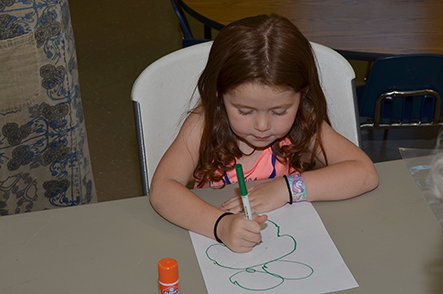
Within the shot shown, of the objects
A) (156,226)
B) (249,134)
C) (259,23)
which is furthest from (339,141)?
(156,226)

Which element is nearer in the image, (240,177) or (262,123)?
(240,177)

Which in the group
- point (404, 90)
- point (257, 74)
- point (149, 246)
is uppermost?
point (257, 74)

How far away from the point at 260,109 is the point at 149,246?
372 mm

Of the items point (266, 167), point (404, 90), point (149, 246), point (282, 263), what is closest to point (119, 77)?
point (404, 90)

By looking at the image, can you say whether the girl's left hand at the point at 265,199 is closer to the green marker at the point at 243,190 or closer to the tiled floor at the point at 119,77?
the green marker at the point at 243,190

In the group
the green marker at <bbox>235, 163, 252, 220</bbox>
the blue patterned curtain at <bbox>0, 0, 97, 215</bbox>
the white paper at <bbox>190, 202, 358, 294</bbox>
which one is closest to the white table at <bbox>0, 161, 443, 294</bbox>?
the white paper at <bbox>190, 202, 358, 294</bbox>

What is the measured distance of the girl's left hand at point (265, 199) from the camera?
3.44 ft

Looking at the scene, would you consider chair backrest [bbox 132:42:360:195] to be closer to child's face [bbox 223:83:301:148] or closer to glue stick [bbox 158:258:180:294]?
child's face [bbox 223:83:301:148]

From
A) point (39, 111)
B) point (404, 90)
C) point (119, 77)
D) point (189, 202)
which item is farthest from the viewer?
point (119, 77)

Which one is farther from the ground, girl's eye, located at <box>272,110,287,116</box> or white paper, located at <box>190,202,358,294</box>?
girl's eye, located at <box>272,110,287,116</box>

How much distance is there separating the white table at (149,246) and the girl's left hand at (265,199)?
0.04m

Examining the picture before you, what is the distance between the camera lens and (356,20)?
2195 mm

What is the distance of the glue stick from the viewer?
783 millimetres

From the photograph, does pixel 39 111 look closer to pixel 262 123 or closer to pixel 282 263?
pixel 262 123
